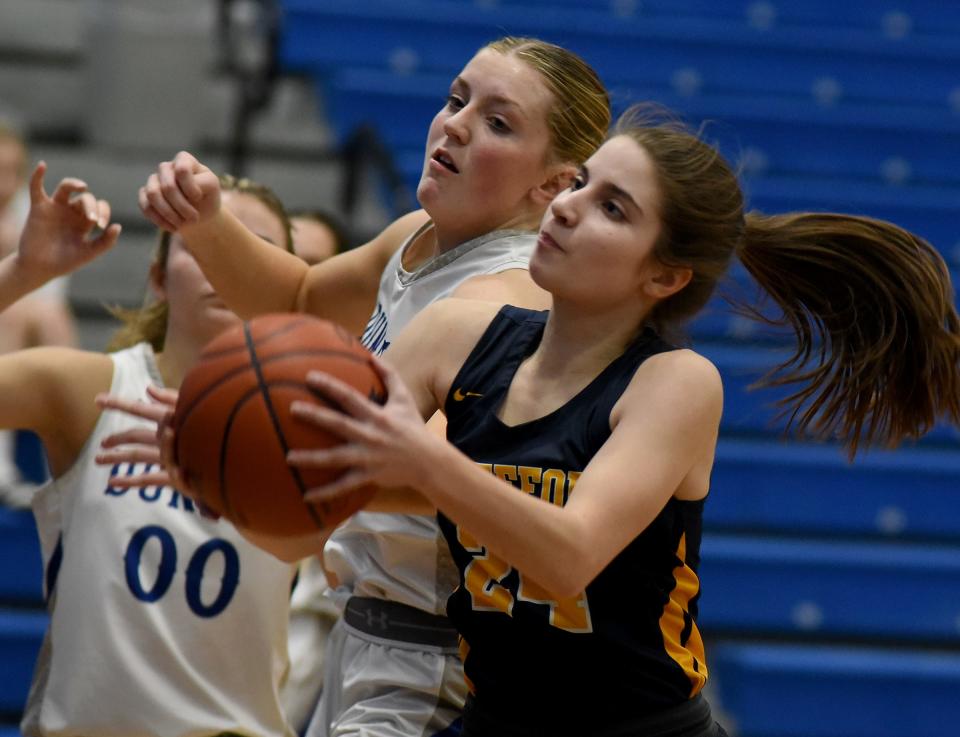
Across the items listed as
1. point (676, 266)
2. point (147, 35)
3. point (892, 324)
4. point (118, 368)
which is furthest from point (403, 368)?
point (147, 35)

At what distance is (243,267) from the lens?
2842 mm

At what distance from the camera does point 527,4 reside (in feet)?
26.3

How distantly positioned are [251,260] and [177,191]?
11.9 inches

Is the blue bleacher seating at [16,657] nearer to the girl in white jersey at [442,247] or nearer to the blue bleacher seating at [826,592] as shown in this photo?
the blue bleacher seating at [826,592]

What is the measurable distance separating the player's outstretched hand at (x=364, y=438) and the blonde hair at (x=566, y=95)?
0.96m

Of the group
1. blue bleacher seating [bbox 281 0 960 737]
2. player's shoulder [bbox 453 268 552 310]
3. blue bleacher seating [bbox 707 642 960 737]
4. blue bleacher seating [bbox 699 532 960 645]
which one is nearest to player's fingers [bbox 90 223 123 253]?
player's shoulder [bbox 453 268 552 310]

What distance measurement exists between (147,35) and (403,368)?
16.6 ft

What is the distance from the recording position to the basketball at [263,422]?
1.79 metres

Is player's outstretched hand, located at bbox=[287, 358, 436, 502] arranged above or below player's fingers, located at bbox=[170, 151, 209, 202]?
below

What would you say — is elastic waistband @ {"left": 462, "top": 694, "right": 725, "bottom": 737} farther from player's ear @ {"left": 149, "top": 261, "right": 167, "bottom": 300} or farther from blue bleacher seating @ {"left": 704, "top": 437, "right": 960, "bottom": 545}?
blue bleacher seating @ {"left": 704, "top": 437, "right": 960, "bottom": 545}

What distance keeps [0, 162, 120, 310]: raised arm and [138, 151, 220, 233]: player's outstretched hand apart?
0.13 meters

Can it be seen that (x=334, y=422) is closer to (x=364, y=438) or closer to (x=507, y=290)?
(x=364, y=438)

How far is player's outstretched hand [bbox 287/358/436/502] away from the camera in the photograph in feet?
5.64

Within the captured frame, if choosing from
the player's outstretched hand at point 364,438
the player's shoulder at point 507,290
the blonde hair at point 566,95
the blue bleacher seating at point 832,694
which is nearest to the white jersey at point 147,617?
the player's shoulder at point 507,290
